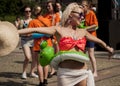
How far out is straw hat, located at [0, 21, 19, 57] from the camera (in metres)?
4.61

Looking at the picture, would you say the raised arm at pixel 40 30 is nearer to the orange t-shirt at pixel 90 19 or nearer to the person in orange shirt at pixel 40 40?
the person in orange shirt at pixel 40 40

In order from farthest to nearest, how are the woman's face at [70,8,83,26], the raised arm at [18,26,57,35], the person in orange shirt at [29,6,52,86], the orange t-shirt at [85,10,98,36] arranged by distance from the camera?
1. the orange t-shirt at [85,10,98,36]
2. the person in orange shirt at [29,6,52,86]
3. the woman's face at [70,8,83,26]
4. the raised arm at [18,26,57,35]

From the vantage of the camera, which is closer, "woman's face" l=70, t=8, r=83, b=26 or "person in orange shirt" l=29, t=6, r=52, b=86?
"woman's face" l=70, t=8, r=83, b=26

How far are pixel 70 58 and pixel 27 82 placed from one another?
14.1 feet

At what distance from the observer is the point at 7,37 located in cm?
462

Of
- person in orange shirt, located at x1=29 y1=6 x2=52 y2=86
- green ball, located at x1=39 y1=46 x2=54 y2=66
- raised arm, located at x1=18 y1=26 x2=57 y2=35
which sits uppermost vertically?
raised arm, located at x1=18 y1=26 x2=57 y2=35

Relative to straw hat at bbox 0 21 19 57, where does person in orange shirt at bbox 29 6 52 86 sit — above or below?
below

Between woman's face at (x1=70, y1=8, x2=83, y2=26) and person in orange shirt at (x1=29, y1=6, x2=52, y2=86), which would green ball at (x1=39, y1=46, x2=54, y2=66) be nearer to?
woman's face at (x1=70, y1=8, x2=83, y2=26)

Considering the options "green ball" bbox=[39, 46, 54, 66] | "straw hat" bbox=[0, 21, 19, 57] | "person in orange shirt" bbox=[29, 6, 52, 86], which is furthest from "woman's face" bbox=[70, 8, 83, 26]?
"person in orange shirt" bbox=[29, 6, 52, 86]

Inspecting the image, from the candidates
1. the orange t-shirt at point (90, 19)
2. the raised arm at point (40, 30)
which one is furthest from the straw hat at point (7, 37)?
the orange t-shirt at point (90, 19)

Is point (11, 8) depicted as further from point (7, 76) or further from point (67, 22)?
point (67, 22)

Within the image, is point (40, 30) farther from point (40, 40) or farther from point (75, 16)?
point (40, 40)

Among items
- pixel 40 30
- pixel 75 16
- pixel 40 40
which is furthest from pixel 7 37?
pixel 40 40

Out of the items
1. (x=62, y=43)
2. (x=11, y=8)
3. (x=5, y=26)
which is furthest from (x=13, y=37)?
(x=11, y=8)
